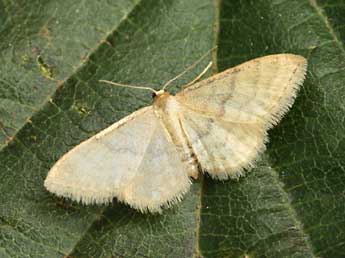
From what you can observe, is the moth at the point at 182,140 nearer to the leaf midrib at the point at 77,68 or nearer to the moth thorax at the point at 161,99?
the moth thorax at the point at 161,99

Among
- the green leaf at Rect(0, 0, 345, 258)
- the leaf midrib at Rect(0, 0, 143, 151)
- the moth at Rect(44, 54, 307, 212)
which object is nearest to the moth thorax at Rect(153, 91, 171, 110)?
the moth at Rect(44, 54, 307, 212)

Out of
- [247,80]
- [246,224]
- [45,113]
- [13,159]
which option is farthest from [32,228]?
[247,80]

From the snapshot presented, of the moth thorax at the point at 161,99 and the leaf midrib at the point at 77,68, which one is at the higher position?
the leaf midrib at the point at 77,68

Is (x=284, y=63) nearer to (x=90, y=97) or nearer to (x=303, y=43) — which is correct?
(x=303, y=43)

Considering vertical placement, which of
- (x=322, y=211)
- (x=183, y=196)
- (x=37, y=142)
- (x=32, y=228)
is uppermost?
(x=37, y=142)

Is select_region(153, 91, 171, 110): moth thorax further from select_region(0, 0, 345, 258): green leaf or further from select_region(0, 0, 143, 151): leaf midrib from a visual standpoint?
select_region(0, 0, 143, 151): leaf midrib

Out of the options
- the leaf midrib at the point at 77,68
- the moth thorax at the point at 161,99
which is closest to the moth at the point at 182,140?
the moth thorax at the point at 161,99
